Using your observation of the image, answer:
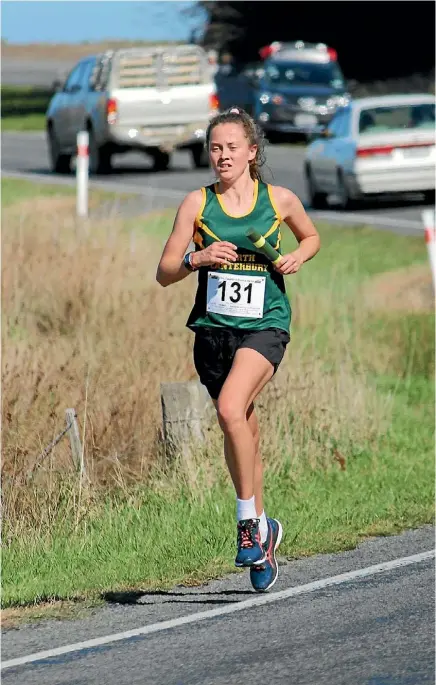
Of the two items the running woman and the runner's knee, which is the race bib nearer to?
the running woman

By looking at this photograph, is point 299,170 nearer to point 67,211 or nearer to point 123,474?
point 67,211

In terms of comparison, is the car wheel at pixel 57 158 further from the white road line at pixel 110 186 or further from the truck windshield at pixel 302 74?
the truck windshield at pixel 302 74

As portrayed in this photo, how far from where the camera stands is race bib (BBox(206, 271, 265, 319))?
6.87 meters

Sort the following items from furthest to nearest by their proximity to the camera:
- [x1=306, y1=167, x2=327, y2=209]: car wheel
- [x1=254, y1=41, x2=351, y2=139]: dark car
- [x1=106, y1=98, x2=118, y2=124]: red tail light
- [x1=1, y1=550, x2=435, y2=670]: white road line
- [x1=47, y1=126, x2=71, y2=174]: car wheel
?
[x1=254, y1=41, x2=351, y2=139]: dark car
[x1=47, y1=126, x2=71, y2=174]: car wheel
[x1=106, y1=98, x2=118, y2=124]: red tail light
[x1=306, y1=167, x2=327, y2=209]: car wheel
[x1=1, y1=550, x2=435, y2=670]: white road line

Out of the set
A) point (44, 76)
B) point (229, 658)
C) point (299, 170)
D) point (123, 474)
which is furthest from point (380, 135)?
→ point (44, 76)

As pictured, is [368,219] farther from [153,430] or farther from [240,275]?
[240,275]

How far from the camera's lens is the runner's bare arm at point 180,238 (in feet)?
22.8

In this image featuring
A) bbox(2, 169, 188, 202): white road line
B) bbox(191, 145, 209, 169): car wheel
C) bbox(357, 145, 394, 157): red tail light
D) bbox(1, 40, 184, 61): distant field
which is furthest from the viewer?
bbox(1, 40, 184, 61): distant field

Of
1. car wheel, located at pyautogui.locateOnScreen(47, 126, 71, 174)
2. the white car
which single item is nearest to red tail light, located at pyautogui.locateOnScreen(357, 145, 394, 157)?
the white car

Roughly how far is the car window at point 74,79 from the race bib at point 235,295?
26.2 metres

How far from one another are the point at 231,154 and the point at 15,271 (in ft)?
30.7

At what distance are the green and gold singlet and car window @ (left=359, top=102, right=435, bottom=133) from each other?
59.5 feet

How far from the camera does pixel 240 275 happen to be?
22.5 ft

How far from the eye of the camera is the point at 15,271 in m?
16.1
